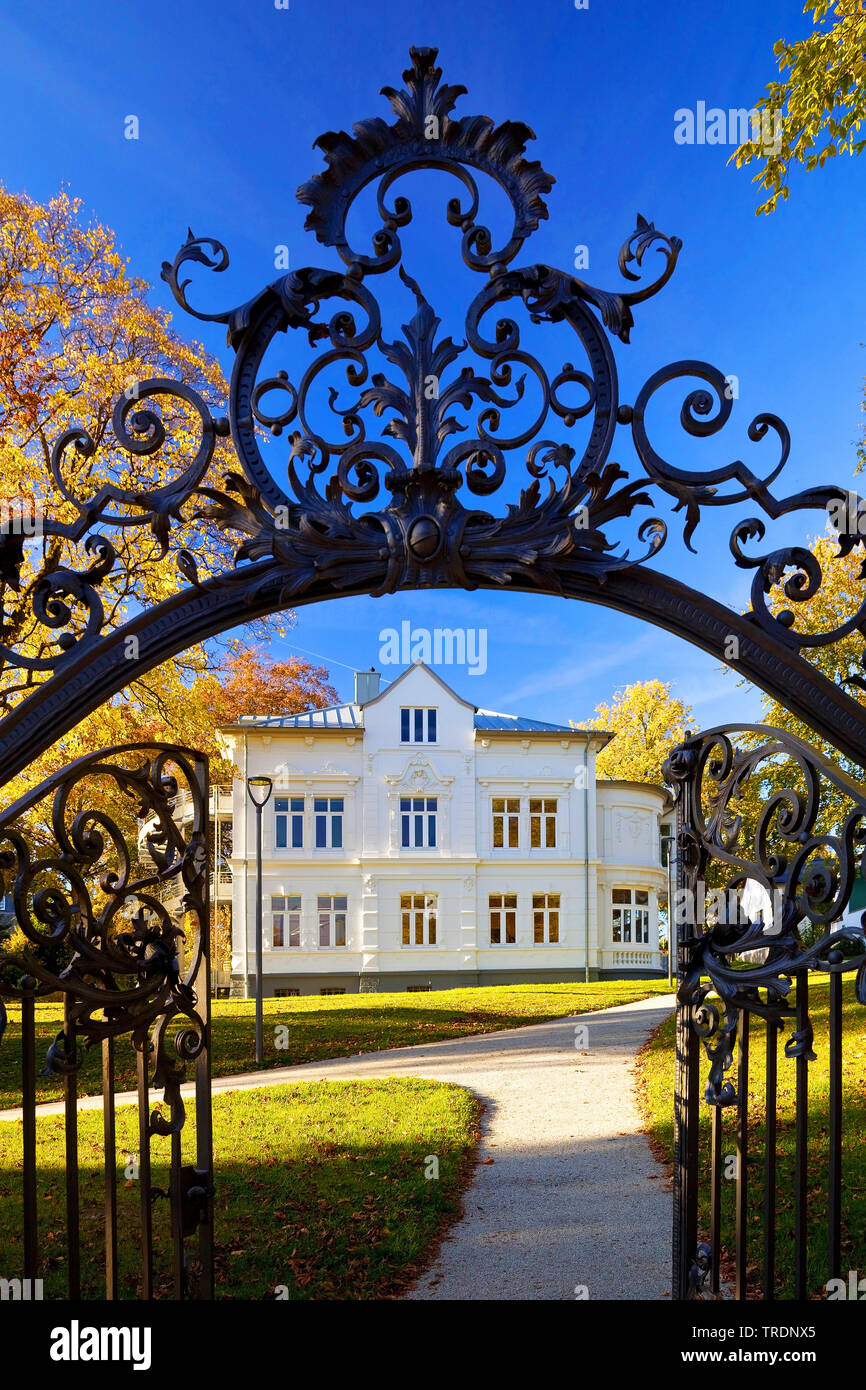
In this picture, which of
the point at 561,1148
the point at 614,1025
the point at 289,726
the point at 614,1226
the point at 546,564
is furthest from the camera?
the point at 289,726

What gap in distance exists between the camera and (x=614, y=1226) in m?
6.09

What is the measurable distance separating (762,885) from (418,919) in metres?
26.4

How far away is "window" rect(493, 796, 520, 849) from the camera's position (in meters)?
29.5

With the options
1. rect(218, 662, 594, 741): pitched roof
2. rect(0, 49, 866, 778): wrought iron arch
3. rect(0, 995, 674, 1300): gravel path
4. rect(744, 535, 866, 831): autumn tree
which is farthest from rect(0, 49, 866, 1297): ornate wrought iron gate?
rect(218, 662, 594, 741): pitched roof

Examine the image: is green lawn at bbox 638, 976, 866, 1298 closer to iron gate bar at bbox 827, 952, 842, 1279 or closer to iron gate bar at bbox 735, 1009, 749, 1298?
iron gate bar at bbox 735, 1009, 749, 1298

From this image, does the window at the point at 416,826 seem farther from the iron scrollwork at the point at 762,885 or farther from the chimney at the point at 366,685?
the iron scrollwork at the point at 762,885

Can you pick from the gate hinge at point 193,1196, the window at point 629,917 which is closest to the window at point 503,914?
the window at point 629,917

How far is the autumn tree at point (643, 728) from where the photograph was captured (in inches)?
1264

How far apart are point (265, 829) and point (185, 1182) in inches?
1049

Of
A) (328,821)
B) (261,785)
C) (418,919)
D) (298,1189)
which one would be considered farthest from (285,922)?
(298,1189)

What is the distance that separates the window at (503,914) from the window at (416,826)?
2.37 m

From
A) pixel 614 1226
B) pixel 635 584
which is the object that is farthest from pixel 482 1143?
pixel 635 584
